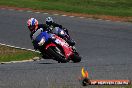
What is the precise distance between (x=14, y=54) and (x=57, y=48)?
17.4ft

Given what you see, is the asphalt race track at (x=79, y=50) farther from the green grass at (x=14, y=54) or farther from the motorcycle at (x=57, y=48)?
the green grass at (x=14, y=54)

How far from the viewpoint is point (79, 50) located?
22.8 metres

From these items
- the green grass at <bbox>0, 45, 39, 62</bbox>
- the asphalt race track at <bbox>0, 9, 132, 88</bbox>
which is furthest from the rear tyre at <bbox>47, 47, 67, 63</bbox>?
the green grass at <bbox>0, 45, 39, 62</bbox>

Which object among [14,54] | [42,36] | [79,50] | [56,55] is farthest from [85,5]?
[42,36]

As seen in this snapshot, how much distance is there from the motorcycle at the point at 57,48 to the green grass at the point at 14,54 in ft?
12.6

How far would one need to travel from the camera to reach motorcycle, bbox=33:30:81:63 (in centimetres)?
1711

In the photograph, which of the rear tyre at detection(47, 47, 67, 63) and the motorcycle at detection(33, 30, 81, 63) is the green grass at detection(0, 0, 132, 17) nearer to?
the motorcycle at detection(33, 30, 81, 63)

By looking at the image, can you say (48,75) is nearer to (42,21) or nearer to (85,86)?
(85,86)

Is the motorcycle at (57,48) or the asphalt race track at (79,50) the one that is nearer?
the asphalt race track at (79,50)

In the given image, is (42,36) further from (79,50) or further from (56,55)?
(79,50)

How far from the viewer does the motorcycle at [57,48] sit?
56.1 ft

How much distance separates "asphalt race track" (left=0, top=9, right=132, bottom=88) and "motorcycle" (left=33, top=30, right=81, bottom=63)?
0.37 metres

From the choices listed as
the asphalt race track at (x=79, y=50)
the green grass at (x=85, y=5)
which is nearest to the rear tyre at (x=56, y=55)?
the asphalt race track at (x=79, y=50)

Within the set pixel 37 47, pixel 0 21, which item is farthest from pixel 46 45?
pixel 0 21
